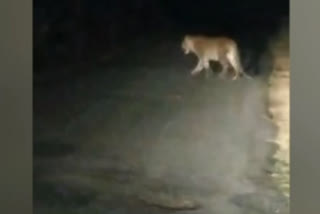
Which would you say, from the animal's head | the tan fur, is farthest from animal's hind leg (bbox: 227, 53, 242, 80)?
the animal's head

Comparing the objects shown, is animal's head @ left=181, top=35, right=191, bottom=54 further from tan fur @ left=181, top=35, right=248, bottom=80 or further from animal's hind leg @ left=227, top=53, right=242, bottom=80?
animal's hind leg @ left=227, top=53, right=242, bottom=80

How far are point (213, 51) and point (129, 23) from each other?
0.83ft

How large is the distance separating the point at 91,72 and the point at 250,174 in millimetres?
532

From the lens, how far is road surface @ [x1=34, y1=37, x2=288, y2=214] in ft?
5.37

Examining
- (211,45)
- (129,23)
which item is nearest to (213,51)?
(211,45)

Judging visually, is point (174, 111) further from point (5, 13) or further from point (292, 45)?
point (5, 13)

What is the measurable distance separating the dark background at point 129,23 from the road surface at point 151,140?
0.05 metres

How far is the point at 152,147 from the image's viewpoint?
1679mm

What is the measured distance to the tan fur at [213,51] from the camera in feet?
5.40

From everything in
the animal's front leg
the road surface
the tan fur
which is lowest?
the road surface

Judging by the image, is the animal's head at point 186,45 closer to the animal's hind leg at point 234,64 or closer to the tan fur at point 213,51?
the tan fur at point 213,51

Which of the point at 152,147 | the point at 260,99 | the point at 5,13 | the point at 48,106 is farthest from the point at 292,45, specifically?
the point at 5,13

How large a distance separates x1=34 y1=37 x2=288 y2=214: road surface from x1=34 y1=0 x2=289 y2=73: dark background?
5 centimetres

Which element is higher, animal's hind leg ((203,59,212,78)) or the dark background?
the dark background
